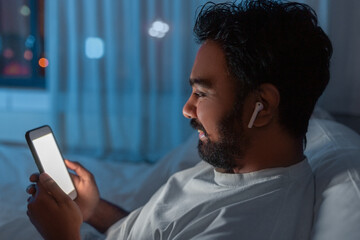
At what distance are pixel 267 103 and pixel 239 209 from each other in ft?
0.72

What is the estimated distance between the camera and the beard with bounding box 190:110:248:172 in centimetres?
86

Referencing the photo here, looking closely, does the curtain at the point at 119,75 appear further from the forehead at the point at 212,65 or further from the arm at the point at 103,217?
the forehead at the point at 212,65

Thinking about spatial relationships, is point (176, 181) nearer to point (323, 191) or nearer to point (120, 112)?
point (323, 191)

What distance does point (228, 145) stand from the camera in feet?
2.85

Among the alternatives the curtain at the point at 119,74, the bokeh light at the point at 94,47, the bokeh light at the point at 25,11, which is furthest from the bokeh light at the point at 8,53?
the bokeh light at the point at 94,47

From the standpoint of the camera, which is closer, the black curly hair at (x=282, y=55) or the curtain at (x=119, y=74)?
the black curly hair at (x=282, y=55)

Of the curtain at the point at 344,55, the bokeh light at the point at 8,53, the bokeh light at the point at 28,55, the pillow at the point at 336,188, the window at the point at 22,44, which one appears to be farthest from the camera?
the bokeh light at the point at 8,53

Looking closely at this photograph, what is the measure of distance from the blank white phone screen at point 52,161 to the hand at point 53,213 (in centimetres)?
18

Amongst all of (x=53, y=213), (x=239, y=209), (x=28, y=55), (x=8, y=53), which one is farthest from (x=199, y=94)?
(x=8, y=53)

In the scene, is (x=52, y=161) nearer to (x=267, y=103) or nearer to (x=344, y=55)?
(x=267, y=103)

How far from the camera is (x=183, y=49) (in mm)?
2311

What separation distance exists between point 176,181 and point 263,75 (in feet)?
1.23

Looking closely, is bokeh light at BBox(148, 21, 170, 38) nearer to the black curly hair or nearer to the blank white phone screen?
→ the blank white phone screen

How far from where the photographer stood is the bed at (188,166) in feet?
2.36
